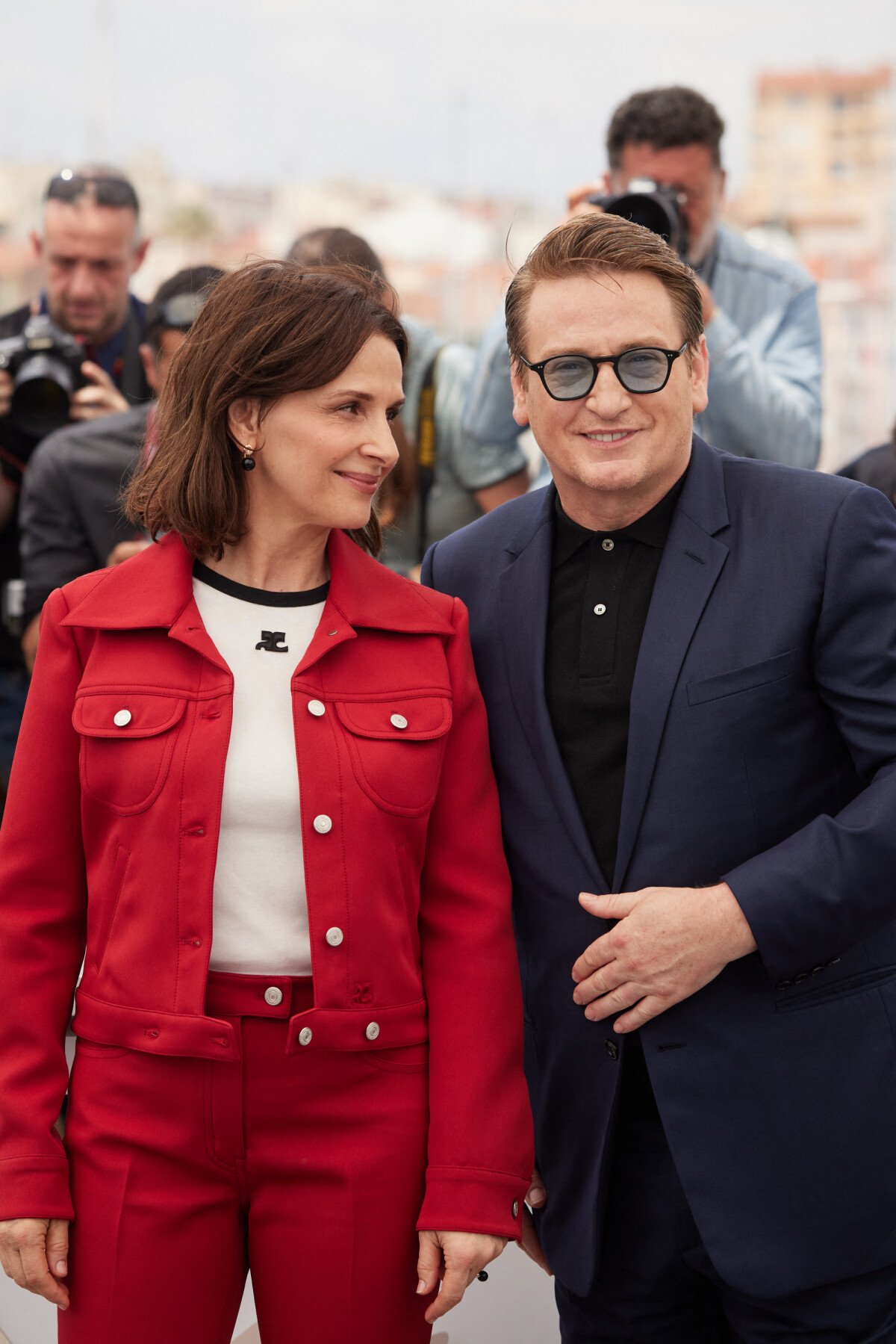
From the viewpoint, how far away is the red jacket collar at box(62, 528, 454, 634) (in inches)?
66.9

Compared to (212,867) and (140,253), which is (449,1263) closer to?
(212,867)

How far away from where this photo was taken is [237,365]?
5.65 ft

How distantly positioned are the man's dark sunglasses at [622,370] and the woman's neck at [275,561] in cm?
35

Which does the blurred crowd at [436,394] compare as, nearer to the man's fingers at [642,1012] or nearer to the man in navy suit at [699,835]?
the man in navy suit at [699,835]

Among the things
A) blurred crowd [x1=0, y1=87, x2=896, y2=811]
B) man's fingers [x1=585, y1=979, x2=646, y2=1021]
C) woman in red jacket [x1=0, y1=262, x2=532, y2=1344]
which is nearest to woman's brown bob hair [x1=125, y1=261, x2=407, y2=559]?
woman in red jacket [x1=0, y1=262, x2=532, y2=1344]

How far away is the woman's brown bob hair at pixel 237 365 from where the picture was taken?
5.62 feet

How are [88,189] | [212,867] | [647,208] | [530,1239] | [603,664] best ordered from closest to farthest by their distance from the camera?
1. [212,867]
2. [603,664]
3. [530,1239]
4. [647,208]
5. [88,189]

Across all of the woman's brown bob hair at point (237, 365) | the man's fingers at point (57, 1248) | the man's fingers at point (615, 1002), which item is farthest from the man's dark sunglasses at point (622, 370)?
the man's fingers at point (57, 1248)

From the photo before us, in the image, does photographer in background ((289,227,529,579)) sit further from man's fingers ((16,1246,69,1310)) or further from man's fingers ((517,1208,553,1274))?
man's fingers ((16,1246,69,1310))

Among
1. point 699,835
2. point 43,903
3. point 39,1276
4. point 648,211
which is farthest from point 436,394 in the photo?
point 39,1276

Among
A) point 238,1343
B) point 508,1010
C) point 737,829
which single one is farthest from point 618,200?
point 238,1343

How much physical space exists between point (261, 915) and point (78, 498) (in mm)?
1776

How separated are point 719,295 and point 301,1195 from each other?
2.24 m

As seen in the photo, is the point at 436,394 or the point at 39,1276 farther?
the point at 436,394
